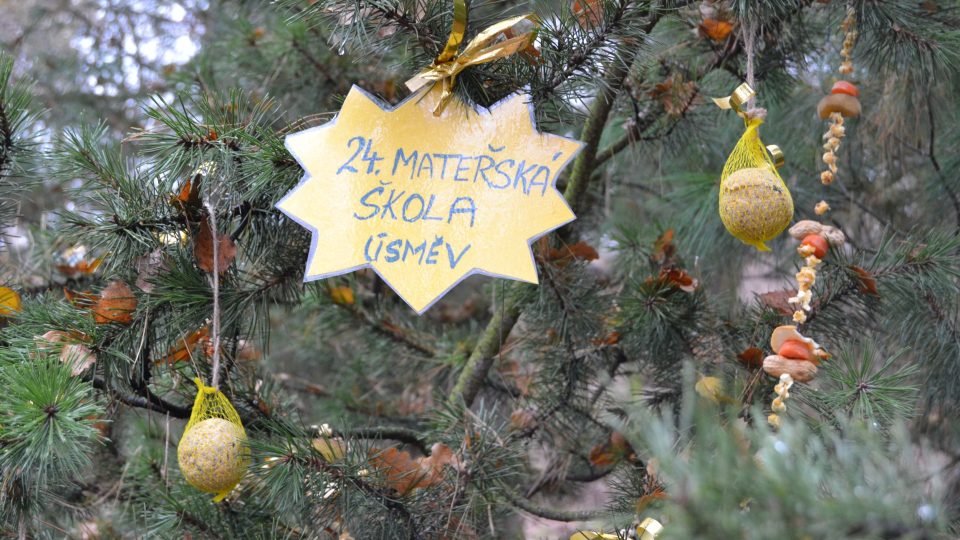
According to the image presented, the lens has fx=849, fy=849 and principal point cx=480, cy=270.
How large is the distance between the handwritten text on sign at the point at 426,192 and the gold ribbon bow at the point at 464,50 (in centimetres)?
2

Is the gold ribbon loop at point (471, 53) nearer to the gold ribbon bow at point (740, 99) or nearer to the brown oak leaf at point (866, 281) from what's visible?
the gold ribbon bow at point (740, 99)

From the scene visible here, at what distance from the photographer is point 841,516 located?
0.35m

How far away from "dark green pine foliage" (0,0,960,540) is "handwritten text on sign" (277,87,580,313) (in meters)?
0.04

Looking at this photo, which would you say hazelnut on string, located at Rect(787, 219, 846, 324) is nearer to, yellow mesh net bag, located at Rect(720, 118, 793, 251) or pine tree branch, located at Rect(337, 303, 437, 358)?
yellow mesh net bag, located at Rect(720, 118, 793, 251)

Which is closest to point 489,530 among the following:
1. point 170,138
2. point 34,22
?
point 170,138

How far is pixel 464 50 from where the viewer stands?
72cm

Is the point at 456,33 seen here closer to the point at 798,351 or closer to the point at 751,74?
the point at 751,74

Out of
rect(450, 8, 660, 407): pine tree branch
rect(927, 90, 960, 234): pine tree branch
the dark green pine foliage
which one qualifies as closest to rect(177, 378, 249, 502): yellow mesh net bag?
the dark green pine foliage

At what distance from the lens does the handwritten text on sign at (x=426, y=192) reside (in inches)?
28.5

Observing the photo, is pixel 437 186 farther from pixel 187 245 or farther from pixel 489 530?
pixel 489 530

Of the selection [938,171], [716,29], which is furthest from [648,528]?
[938,171]

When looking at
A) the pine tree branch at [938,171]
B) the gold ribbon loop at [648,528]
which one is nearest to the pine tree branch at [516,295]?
the gold ribbon loop at [648,528]

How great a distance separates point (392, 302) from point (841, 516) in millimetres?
1076

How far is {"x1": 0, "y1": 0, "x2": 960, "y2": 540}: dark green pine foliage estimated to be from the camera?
610mm
